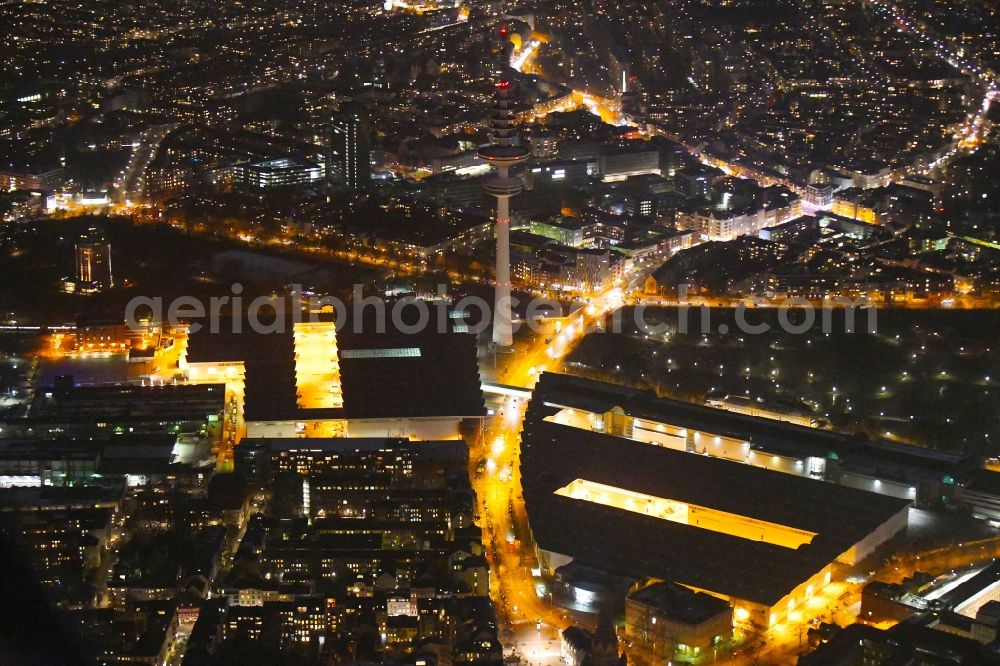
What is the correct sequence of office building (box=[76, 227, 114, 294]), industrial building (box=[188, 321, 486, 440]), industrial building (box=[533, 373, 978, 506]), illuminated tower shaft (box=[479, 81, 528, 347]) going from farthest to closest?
office building (box=[76, 227, 114, 294]) → illuminated tower shaft (box=[479, 81, 528, 347]) → industrial building (box=[188, 321, 486, 440]) → industrial building (box=[533, 373, 978, 506])

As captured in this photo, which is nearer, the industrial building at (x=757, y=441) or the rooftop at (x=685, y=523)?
the rooftop at (x=685, y=523)

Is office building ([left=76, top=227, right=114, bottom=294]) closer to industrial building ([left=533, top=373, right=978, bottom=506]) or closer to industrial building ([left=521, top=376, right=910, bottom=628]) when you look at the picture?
industrial building ([left=533, top=373, right=978, bottom=506])

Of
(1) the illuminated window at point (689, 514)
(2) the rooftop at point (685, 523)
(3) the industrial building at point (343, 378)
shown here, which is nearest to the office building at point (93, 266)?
(3) the industrial building at point (343, 378)

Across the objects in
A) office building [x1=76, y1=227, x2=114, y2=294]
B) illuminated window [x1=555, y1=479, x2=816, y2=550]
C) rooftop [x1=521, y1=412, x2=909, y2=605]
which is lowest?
illuminated window [x1=555, y1=479, x2=816, y2=550]

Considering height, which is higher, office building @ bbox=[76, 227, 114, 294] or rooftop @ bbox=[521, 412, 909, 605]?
office building @ bbox=[76, 227, 114, 294]

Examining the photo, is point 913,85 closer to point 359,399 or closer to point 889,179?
point 889,179

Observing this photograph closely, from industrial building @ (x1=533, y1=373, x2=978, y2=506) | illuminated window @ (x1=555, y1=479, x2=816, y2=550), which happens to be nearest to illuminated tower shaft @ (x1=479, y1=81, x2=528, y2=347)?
industrial building @ (x1=533, y1=373, x2=978, y2=506)

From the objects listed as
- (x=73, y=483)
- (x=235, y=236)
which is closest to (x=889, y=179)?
(x=235, y=236)

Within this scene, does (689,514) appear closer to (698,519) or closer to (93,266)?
(698,519)

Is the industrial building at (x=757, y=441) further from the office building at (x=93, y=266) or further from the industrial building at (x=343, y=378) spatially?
the office building at (x=93, y=266)
